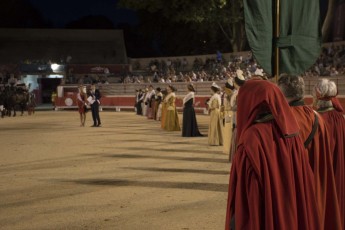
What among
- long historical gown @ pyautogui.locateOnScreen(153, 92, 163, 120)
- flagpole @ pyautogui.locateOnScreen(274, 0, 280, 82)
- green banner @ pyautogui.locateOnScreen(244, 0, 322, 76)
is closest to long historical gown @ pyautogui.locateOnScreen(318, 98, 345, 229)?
green banner @ pyautogui.locateOnScreen(244, 0, 322, 76)

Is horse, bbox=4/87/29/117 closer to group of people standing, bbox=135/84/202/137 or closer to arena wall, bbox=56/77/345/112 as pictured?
arena wall, bbox=56/77/345/112

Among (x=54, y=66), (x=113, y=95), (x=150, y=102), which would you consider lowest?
(x=150, y=102)

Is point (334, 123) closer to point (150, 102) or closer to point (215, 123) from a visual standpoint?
point (215, 123)

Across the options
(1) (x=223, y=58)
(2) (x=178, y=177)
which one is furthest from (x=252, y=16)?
(1) (x=223, y=58)

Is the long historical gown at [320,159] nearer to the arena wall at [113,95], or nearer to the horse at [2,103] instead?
the horse at [2,103]

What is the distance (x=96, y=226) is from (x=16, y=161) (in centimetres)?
723

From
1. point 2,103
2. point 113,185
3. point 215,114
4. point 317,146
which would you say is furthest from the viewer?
point 2,103

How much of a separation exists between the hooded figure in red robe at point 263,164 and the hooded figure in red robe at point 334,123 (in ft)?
7.47

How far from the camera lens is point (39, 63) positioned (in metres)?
47.6

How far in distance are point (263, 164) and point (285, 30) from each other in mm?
2527

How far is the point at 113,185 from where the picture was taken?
10.2 meters

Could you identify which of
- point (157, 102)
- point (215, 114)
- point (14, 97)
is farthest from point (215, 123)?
point (14, 97)

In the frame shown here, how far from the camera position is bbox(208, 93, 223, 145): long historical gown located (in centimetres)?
1670

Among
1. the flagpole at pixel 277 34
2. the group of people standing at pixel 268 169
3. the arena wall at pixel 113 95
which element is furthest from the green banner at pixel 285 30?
the arena wall at pixel 113 95
